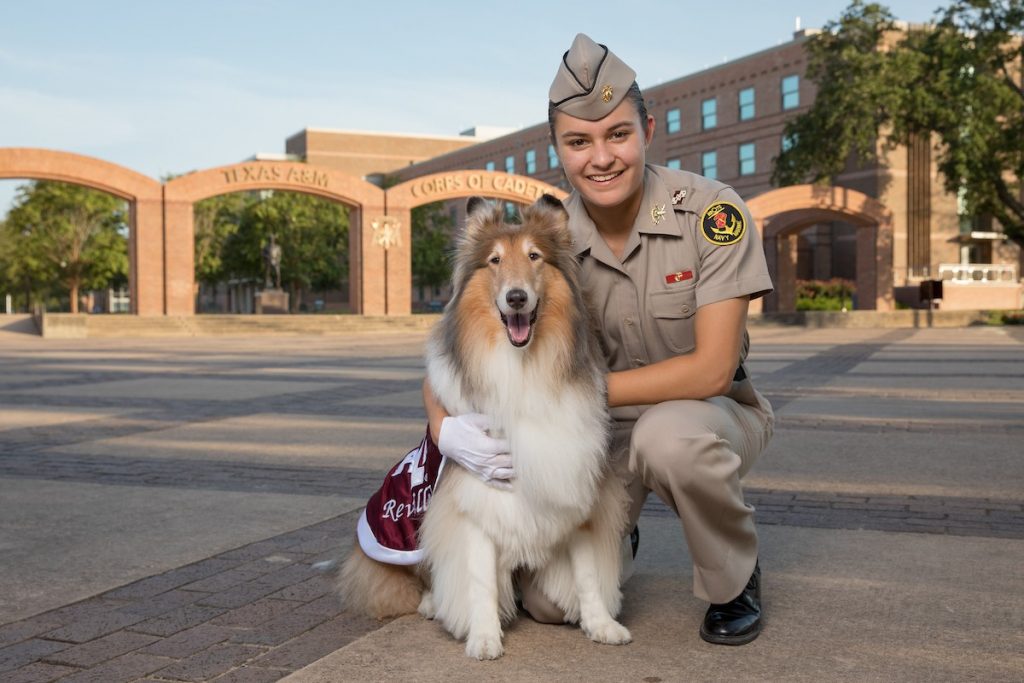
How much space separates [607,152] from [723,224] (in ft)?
1.74

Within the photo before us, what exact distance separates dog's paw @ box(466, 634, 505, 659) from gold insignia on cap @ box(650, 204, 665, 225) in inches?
67.3

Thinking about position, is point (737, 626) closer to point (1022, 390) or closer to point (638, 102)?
point (638, 102)

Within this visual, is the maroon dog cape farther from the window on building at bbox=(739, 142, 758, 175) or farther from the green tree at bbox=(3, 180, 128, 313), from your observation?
the window on building at bbox=(739, 142, 758, 175)

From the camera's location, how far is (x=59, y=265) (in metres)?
48.4

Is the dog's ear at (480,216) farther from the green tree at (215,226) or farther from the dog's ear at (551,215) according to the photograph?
the green tree at (215,226)

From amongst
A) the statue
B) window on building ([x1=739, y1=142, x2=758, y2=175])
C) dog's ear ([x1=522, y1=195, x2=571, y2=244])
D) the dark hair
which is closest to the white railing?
window on building ([x1=739, y1=142, x2=758, y2=175])

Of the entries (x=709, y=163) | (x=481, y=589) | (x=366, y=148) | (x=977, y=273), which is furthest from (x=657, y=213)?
(x=366, y=148)

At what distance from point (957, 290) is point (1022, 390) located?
32.3 metres

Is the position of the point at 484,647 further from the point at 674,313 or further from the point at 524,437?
the point at 674,313

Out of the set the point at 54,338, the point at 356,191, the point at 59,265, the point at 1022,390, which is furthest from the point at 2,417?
the point at 59,265

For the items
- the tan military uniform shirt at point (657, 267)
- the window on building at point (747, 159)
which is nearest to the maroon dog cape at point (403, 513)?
the tan military uniform shirt at point (657, 267)

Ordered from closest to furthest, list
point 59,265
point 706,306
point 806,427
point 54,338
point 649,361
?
1. point 706,306
2. point 649,361
3. point 806,427
4. point 54,338
5. point 59,265

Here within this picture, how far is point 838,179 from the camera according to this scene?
49.3m

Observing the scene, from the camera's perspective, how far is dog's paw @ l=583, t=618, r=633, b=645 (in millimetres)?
3154
